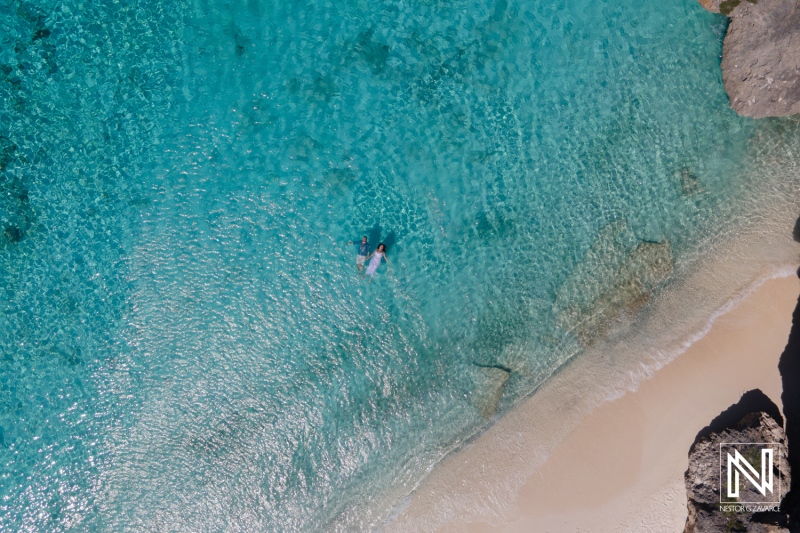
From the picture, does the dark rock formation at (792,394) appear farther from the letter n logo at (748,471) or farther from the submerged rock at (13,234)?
the submerged rock at (13,234)

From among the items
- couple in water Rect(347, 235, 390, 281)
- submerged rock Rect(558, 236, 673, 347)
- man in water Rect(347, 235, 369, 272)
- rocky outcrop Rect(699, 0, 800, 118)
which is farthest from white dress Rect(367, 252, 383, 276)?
rocky outcrop Rect(699, 0, 800, 118)

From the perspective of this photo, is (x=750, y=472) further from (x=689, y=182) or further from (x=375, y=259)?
(x=375, y=259)

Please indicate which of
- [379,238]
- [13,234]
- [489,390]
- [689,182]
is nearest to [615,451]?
[489,390]

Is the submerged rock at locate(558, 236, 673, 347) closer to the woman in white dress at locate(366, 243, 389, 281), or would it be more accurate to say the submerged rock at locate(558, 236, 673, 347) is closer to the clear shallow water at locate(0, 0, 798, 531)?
the clear shallow water at locate(0, 0, 798, 531)

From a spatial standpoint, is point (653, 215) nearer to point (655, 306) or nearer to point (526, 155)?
point (655, 306)

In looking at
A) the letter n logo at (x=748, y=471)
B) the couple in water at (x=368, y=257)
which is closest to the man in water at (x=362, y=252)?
the couple in water at (x=368, y=257)

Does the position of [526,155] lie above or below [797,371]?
above

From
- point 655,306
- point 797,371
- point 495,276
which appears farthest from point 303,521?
point 797,371
